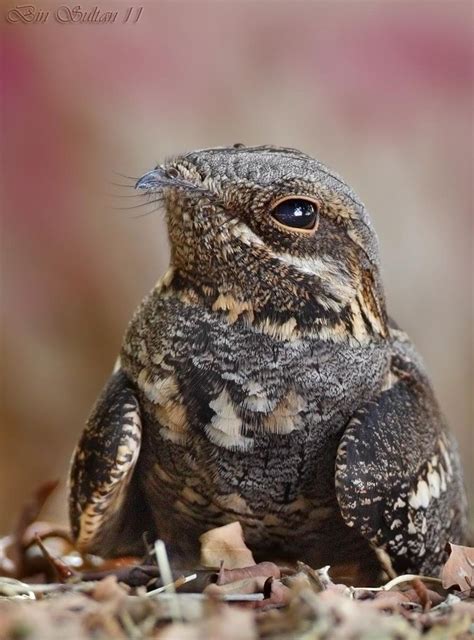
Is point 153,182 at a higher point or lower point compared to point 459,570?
higher

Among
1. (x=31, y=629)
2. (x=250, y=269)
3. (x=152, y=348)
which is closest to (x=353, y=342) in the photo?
(x=250, y=269)

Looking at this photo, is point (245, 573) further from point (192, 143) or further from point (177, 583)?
point (192, 143)

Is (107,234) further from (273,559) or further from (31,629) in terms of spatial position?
(31,629)

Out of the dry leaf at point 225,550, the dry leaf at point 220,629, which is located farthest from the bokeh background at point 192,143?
the dry leaf at point 220,629

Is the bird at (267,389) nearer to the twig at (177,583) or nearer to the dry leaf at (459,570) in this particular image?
the dry leaf at (459,570)

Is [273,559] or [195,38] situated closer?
[273,559]


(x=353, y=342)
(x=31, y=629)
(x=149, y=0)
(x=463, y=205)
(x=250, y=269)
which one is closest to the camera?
(x=31, y=629)

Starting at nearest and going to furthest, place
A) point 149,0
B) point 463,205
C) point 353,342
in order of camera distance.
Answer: point 353,342
point 149,0
point 463,205

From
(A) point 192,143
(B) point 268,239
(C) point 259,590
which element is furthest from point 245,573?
(A) point 192,143
